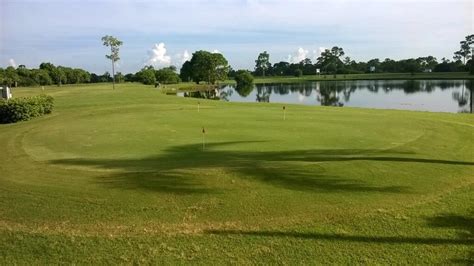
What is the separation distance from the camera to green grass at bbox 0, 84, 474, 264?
26.6ft

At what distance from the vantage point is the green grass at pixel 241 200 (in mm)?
8094

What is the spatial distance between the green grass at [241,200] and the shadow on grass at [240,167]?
34 mm

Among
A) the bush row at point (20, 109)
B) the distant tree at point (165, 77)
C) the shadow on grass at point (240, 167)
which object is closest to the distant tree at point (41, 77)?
the distant tree at point (165, 77)

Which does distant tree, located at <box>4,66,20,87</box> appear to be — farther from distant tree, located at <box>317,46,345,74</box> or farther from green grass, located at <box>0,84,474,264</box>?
distant tree, located at <box>317,46,345,74</box>

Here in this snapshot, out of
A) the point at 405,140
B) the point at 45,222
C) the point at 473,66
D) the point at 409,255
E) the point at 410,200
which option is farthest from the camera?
the point at 473,66

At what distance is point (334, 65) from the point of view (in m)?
194

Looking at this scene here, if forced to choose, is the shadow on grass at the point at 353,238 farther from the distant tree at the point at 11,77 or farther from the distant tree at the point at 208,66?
the distant tree at the point at 208,66

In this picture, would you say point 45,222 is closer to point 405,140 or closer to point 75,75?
point 405,140

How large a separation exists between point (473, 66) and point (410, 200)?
13701 cm

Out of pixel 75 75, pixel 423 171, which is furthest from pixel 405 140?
pixel 75 75

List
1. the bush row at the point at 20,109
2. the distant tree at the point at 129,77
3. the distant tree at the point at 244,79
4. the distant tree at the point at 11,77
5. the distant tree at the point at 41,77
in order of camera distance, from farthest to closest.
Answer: the distant tree at the point at 129,77
the distant tree at the point at 244,79
the distant tree at the point at 41,77
the distant tree at the point at 11,77
the bush row at the point at 20,109

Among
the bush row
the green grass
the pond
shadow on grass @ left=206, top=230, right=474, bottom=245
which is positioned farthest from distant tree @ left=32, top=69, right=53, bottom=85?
shadow on grass @ left=206, top=230, right=474, bottom=245

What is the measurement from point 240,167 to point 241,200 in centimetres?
201

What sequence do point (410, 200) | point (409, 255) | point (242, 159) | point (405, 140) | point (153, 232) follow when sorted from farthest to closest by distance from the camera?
point (405, 140) < point (242, 159) < point (410, 200) < point (153, 232) < point (409, 255)
